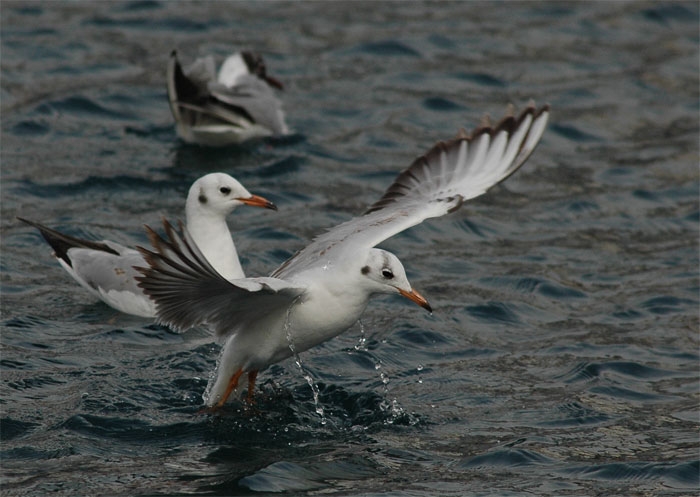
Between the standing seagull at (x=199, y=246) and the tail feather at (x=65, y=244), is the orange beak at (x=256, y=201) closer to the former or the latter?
the standing seagull at (x=199, y=246)

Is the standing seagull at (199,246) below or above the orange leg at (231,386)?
above

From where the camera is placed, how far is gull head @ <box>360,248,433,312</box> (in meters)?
6.52

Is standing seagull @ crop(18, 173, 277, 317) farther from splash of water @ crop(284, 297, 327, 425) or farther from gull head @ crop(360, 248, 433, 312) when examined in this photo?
gull head @ crop(360, 248, 433, 312)

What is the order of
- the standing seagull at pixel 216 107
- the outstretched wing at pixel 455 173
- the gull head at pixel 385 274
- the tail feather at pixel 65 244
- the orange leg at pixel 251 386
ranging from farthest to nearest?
the standing seagull at pixel 216 107 < the tail feather at pixel 65 244 < the outstretched wing at pixel 455 173 < the orange leg at pixel 251 386 < the gull head at pixel 385 274

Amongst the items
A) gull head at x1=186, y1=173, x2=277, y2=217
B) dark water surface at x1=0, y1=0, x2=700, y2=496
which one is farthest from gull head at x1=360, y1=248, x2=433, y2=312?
gull head at x1=186, y1=173, x2=277, y2=217

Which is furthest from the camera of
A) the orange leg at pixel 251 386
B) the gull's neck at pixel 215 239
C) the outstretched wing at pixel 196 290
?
the gull's neck at pixel 215 239

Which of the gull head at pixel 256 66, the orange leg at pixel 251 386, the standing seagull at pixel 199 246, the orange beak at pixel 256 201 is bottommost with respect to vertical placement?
the orange leg at pixel 251 386

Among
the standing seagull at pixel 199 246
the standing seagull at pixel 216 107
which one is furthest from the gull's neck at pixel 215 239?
the standing seagull at pixel 216 107

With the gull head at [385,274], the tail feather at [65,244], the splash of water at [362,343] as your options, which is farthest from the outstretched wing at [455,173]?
the tail feather at [65,244]

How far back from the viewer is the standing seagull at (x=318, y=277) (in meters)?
5.97

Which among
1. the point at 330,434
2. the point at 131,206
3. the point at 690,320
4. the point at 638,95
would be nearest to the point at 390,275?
the point at 330,434

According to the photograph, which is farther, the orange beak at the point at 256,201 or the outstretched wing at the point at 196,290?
the orange beak at the point at 256,201

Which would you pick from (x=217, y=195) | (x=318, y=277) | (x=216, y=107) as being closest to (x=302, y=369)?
(x=318, y=277)

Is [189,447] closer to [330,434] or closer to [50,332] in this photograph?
[330,434]
